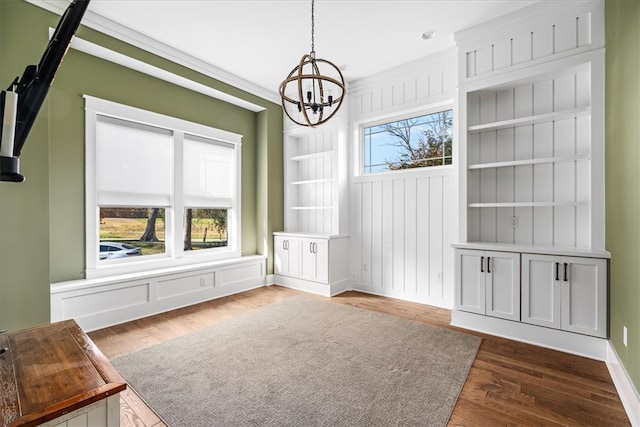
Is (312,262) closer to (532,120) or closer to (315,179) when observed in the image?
(315,179)

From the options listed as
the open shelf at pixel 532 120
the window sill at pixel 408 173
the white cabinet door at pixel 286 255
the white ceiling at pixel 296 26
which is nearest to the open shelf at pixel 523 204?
the window sill at pixel 408 173

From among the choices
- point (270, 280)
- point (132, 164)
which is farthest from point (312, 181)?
point (132, 164)

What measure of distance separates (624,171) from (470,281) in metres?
1.56

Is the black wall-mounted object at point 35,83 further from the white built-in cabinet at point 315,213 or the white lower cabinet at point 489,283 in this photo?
the white built-in cabinet at point 315,213

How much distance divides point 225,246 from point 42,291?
236 cm

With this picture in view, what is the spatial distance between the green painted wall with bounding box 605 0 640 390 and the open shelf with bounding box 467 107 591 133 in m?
0.27

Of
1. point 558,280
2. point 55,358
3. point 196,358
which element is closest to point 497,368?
point 558,280

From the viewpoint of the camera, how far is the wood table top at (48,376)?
2.92ft

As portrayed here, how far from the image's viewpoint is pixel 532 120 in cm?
298

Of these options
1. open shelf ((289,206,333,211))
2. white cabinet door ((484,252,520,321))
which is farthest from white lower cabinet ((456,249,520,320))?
open shelf ((289,206,333,211))

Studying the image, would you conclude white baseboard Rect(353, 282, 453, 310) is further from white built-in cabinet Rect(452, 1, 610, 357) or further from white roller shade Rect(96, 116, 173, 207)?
white roller shade Rect(96, 116, 173, 207)

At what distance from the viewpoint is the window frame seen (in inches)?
151

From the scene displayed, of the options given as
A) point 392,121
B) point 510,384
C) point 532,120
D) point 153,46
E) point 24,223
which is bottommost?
point 510,384

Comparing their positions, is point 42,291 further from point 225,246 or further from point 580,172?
point 580,172
